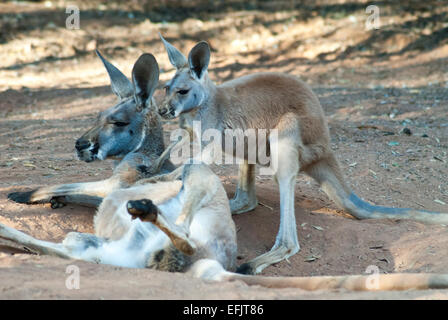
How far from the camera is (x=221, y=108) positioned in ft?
15.1

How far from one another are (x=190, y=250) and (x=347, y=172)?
3.08m

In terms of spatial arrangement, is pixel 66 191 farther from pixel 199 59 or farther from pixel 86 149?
pixel 199 59

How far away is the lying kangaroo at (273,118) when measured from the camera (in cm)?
449

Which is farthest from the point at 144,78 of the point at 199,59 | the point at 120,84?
the point at 199,59

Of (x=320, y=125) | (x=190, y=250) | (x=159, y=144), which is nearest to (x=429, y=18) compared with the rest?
(x=320, y=125)

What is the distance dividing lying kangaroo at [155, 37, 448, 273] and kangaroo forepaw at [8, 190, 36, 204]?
1127mm

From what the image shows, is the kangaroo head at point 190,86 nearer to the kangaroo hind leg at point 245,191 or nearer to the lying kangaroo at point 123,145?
the lying kangaroo at point 123,145

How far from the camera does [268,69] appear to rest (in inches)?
410

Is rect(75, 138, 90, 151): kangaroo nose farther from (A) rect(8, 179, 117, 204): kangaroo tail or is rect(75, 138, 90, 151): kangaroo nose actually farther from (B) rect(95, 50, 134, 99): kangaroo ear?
(B) rect(95, 50, 134, 99): kangaroo ear

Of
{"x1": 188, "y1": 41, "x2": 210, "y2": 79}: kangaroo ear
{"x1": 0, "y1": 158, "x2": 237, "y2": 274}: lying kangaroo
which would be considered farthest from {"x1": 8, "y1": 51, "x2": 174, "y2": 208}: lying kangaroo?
{"x1": 0, "y1": 158, "x2": 237, "y2": 274}: lying kangaroo

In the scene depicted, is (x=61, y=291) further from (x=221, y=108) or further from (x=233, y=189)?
(x=233, y=189)

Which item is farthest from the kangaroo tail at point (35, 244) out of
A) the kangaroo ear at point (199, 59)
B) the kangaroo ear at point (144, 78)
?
the kangaroo ear at point (199, 59)

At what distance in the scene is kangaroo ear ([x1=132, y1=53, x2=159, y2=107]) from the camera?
4219 millimetres

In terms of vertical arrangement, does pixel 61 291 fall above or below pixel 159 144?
below
